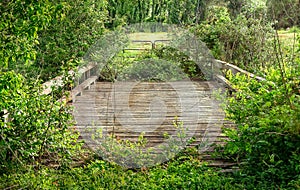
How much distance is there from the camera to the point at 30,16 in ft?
14.1

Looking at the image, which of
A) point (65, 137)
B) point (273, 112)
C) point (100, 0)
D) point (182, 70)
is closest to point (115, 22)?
point (100, 0)

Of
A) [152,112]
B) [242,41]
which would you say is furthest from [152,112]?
[242,41]

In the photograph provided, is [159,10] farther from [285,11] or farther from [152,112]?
[285,11]

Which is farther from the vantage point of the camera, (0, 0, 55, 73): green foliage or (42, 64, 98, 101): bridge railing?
(42, 64, 98, 101): bridge railing

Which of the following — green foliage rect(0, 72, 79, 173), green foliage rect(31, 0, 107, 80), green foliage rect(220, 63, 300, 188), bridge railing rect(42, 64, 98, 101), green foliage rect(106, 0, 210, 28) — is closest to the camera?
green foliage rect(220, 63, 300, 188)

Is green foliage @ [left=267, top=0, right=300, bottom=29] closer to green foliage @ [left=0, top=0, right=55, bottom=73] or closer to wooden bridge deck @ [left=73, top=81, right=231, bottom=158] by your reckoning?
wooden bridge deck @ [left=73, top=81, right=231, bottom=158]

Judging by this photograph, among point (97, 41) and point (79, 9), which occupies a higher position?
point (79, 9)

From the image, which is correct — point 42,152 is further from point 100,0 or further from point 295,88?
point 100,0

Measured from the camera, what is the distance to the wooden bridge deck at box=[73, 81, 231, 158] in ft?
20.1

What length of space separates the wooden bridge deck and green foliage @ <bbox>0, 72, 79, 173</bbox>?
0.57 metres

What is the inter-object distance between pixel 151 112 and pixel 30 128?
3228mm

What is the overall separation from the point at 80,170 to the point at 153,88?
18.5ft

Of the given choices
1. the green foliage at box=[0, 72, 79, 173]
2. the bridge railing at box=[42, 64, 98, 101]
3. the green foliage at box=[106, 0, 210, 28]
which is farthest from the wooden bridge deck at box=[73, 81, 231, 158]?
the green foliage at box=[106, 0, 210, 28]

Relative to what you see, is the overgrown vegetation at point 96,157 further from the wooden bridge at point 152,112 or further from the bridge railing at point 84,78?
the bridge railing at point 84,78
